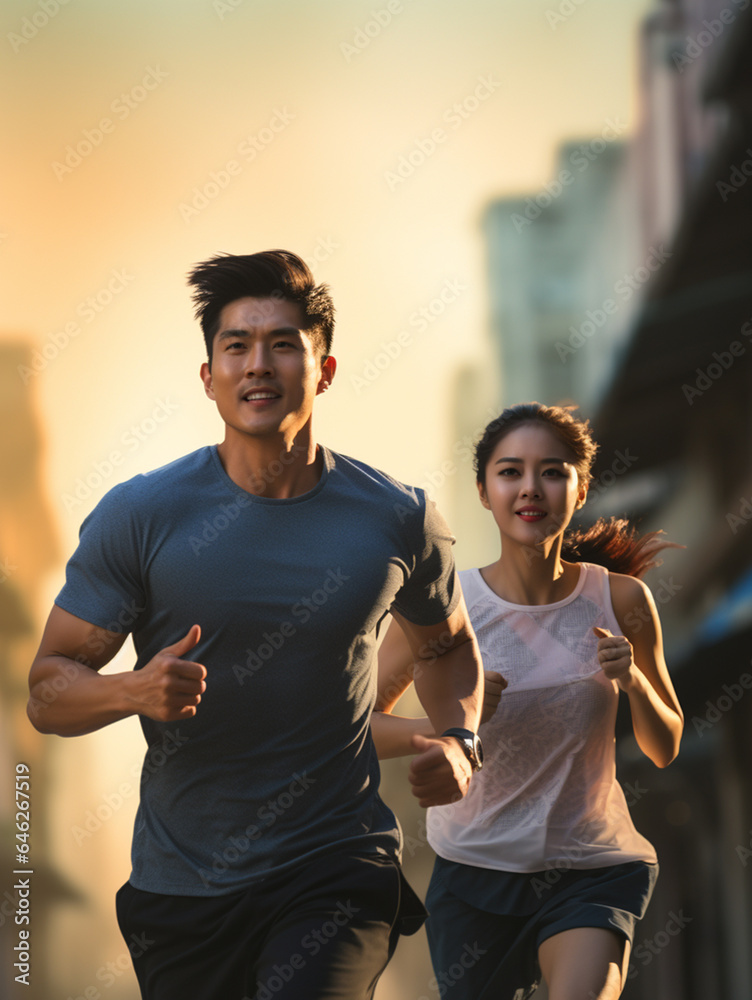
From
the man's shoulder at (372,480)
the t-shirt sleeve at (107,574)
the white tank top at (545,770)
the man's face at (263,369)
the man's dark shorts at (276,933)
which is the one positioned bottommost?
the man's dark shorts at (276,933)

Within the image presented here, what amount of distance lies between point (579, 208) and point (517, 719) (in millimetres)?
10590

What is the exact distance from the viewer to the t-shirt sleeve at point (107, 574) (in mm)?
2254

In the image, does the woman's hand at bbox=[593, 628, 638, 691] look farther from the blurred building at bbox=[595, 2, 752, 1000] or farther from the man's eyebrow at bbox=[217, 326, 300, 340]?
the blurred building at bbox=[595, 2, 752, 1000]

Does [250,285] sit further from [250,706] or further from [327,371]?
[250,706]

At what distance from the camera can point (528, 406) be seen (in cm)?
342

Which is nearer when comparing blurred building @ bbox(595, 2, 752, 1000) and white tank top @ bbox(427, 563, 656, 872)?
white tank top @ bbox(427, 563, 656, 872)

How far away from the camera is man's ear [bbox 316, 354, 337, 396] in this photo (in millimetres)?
2697

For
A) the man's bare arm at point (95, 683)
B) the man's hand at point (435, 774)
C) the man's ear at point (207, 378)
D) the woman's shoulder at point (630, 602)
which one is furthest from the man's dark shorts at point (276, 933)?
the woman's shoulder at point (630, 602)

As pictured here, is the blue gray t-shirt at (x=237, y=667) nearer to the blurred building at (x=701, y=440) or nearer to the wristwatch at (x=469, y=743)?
the wristwatch at (x=469, y=743)

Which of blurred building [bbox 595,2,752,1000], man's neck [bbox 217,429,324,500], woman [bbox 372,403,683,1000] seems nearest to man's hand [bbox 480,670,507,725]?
woman [bbox 372,403,683,1000]

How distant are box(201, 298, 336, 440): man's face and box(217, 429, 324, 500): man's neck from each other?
30mm

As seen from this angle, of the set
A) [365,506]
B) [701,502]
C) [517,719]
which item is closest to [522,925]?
[517,719]

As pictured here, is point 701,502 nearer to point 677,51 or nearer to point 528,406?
point 677,51

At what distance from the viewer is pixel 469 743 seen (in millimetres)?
2600
